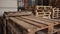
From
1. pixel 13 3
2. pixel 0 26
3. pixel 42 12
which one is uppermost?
pixel 13 3

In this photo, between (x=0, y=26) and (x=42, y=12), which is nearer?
(x=0, y=26)

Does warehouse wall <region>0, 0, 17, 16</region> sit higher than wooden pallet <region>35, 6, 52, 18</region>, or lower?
higher

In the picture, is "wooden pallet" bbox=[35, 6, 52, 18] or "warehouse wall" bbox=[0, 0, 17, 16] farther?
"wooden pallet" bbox=[35, 6, 52, 18]

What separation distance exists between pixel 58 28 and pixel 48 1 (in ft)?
30.5

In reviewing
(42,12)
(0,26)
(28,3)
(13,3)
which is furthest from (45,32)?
(28,3)

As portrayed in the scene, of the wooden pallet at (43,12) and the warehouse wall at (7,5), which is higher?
the warehouse wall at (7,5)

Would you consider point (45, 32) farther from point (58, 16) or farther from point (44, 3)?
point (44, 3)

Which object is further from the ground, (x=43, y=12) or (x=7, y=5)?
(x=7, y=5)

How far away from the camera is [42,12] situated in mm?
6512

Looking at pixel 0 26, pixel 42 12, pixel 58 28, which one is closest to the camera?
pixel 58 28

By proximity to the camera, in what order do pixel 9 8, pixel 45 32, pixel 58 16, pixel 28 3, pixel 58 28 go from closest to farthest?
pixel 45 32 → pixel 58 28 → pixel 9 8 → pixel 58 16 → pixel 28 3

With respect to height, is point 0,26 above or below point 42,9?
below

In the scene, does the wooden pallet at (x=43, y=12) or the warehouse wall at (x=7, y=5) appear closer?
the warehouse wall at (x=7, y=5)

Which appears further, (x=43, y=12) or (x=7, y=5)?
(x=43, y=12)
